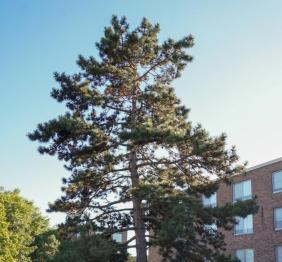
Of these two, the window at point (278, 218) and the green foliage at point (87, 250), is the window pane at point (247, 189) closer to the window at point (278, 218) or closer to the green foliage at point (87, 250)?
the window at point (278, 218)

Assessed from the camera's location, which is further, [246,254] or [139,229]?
[246,254]

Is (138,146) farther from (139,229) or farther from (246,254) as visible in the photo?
(246,254)

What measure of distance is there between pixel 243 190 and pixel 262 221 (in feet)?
10.4

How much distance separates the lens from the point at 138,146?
22266 millimetres

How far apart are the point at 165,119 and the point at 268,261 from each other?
18.4 metres

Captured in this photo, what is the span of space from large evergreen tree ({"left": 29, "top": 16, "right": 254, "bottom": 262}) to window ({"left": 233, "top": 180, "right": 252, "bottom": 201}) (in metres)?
17.5

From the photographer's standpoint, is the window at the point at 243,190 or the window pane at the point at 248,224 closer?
the window pane at the point at 248,224

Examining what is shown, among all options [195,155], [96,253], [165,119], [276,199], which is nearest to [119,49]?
[165,119]

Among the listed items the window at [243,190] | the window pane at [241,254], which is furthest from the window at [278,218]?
the window pane at [241,254]

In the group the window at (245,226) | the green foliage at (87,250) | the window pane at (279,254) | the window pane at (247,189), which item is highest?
the window pane at (247,189)

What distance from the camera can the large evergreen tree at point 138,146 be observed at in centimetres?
2089

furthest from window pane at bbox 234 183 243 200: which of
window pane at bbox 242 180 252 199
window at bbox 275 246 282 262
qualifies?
window at bbox 275 246 282 262

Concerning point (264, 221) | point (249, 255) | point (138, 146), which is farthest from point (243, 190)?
point (138, 146)

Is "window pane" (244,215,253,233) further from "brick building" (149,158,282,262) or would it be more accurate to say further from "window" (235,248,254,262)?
"window" (235,248,254,262)
